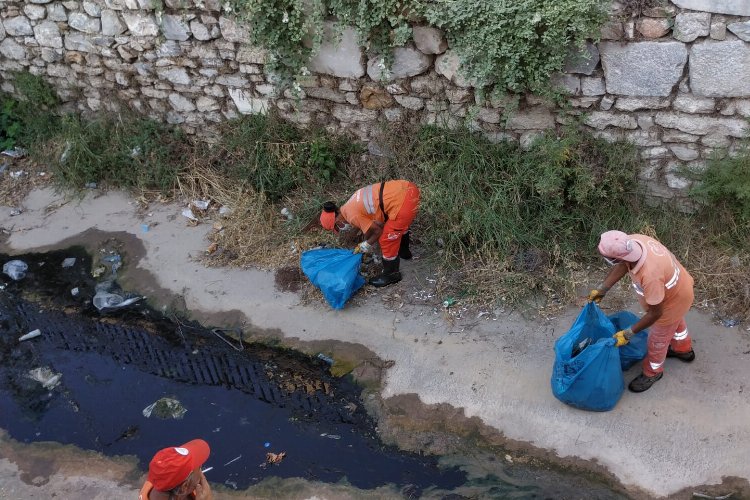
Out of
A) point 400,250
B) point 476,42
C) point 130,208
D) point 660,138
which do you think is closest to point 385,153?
point 400,250

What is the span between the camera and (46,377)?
15.7 ft

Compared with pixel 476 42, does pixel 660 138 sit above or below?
below

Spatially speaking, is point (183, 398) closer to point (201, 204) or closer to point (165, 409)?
point (165, 409)

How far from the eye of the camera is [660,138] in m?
4.84

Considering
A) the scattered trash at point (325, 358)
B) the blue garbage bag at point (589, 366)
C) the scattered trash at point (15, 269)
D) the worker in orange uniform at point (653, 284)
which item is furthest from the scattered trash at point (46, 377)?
the worker in orange uniform at point (653, 284)

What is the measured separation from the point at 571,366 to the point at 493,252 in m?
1.36

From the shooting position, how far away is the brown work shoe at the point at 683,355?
162 inches

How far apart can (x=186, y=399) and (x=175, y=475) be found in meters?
1.61

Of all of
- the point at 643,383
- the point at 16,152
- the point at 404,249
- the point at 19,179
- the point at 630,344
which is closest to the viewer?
the point at 643,383

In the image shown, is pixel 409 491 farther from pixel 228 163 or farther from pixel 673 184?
pixel 228 163

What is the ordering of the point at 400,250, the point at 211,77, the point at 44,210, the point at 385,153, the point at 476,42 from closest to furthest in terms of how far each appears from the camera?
the point at 476,42 → the point at 400,250 → the point at 385,153 → the point at 211,77 → the point at 44,210

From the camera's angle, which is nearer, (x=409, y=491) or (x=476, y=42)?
(x=409, y=491)

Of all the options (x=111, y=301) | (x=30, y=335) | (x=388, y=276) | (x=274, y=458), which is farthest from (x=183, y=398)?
(x=388, y=276)

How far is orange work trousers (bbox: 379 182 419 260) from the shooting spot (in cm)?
467
